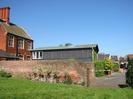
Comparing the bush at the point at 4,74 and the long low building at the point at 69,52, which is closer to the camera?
the bush at the point at 4,74

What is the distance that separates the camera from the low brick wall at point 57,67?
1000 inches

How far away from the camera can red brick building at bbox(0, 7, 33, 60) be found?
46.9 metres

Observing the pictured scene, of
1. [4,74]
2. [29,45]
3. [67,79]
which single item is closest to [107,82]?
[67,79]

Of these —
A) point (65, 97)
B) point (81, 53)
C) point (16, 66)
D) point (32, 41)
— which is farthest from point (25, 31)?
point (65, 97)

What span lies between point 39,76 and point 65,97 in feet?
47.7

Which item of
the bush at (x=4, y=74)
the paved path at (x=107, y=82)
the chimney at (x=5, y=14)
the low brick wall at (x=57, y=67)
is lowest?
the paved path at (x=107, y=82)

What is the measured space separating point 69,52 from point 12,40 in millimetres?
11981

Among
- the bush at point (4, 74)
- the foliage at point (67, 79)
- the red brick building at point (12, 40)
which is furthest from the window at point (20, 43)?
the foliage at point (67, 79)

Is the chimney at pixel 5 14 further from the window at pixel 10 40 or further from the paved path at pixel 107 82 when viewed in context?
the paved path at pixel 107 82

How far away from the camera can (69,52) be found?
46.8 m

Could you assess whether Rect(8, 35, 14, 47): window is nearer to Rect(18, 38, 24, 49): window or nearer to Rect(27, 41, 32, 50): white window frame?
Rect(18, 38, 24, 49): window

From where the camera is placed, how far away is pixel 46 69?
90.2 feet

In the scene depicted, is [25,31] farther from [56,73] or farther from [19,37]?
[56,73]

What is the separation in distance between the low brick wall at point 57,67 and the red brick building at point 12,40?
15.5 meters
